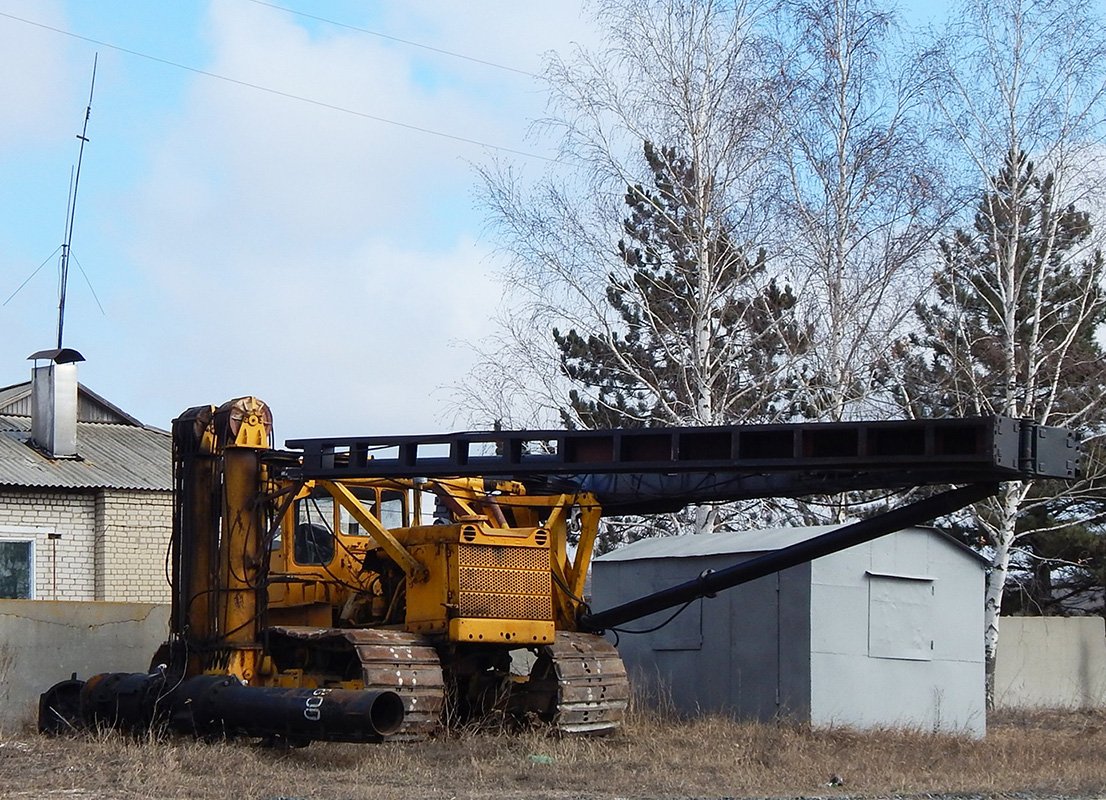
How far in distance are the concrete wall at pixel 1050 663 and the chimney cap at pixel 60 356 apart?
17.0 meters

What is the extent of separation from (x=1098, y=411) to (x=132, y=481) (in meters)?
15.7

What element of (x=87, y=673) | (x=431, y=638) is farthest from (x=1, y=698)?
(x=431, y=638)

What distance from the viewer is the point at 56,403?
83.1 ft

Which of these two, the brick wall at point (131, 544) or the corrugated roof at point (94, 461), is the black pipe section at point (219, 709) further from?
the brick wall at point (131, 544)

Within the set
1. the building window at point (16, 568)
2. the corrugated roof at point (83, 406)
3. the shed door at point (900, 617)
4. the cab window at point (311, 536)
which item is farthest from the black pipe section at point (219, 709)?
the corrugated roof at point (83, 406)

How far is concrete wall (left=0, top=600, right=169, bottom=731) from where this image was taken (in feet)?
54.1

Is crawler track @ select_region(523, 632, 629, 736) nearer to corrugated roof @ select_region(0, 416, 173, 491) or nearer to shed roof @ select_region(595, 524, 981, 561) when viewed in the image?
shed roof @ select_region(595, 524, 981, 561)

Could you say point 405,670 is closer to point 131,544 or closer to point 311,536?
point 311,536

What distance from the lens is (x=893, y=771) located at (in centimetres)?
1322

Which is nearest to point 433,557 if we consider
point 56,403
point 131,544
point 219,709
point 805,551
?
point 219,709

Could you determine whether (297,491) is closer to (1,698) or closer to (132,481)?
(1,698)

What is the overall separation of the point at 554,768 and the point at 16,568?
14.0 meters

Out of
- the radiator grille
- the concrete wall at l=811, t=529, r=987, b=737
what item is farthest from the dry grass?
the concrete wall at l=811, t=529, r=987, b=737

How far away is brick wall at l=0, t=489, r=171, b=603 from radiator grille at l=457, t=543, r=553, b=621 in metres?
11.9
